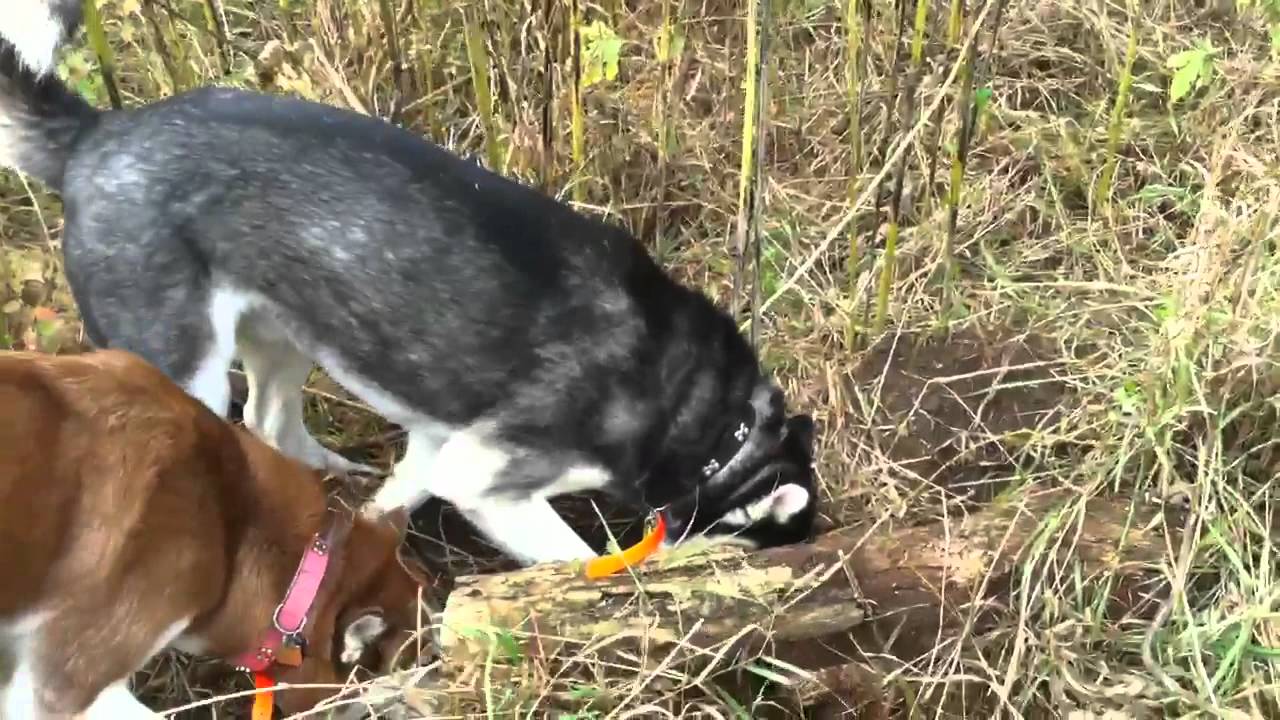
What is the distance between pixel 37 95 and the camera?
2.91 meters

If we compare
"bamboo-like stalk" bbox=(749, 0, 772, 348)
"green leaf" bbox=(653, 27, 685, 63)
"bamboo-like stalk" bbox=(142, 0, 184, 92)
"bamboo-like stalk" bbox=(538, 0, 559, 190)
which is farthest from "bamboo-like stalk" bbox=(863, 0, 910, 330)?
"bamboo-like stalk" bbox=(142, 0, 184, 92)

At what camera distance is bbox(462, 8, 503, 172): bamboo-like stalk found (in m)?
3.62

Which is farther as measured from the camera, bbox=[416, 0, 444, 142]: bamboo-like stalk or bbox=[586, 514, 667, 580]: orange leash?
bbox=[416, 0, 444, 142]: bamboo-like stalk

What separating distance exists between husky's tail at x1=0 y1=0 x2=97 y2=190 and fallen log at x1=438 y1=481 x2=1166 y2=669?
170 centimetres

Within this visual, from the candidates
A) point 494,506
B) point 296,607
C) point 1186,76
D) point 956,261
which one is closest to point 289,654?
point 296,607

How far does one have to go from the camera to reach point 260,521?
2645 mm

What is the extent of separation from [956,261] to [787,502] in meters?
1.53

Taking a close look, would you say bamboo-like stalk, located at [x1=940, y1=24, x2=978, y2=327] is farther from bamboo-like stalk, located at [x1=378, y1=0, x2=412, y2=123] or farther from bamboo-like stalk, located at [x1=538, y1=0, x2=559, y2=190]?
bamboo-like stalk, located at [x1=378, y1=0, x2=412, y2=123]

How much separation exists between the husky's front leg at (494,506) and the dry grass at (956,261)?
343 millimetres

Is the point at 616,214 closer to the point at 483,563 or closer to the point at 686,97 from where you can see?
the point at 686,97

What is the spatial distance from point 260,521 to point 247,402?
1.06 metres

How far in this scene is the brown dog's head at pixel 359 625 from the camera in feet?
8.55

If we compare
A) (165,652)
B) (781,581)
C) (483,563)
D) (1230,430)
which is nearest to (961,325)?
(1230,430)

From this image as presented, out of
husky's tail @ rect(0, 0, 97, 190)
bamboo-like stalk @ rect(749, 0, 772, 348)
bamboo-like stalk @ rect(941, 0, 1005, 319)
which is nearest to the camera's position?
bamboo-like stalk @ rect(749, 0, 772, 348)
